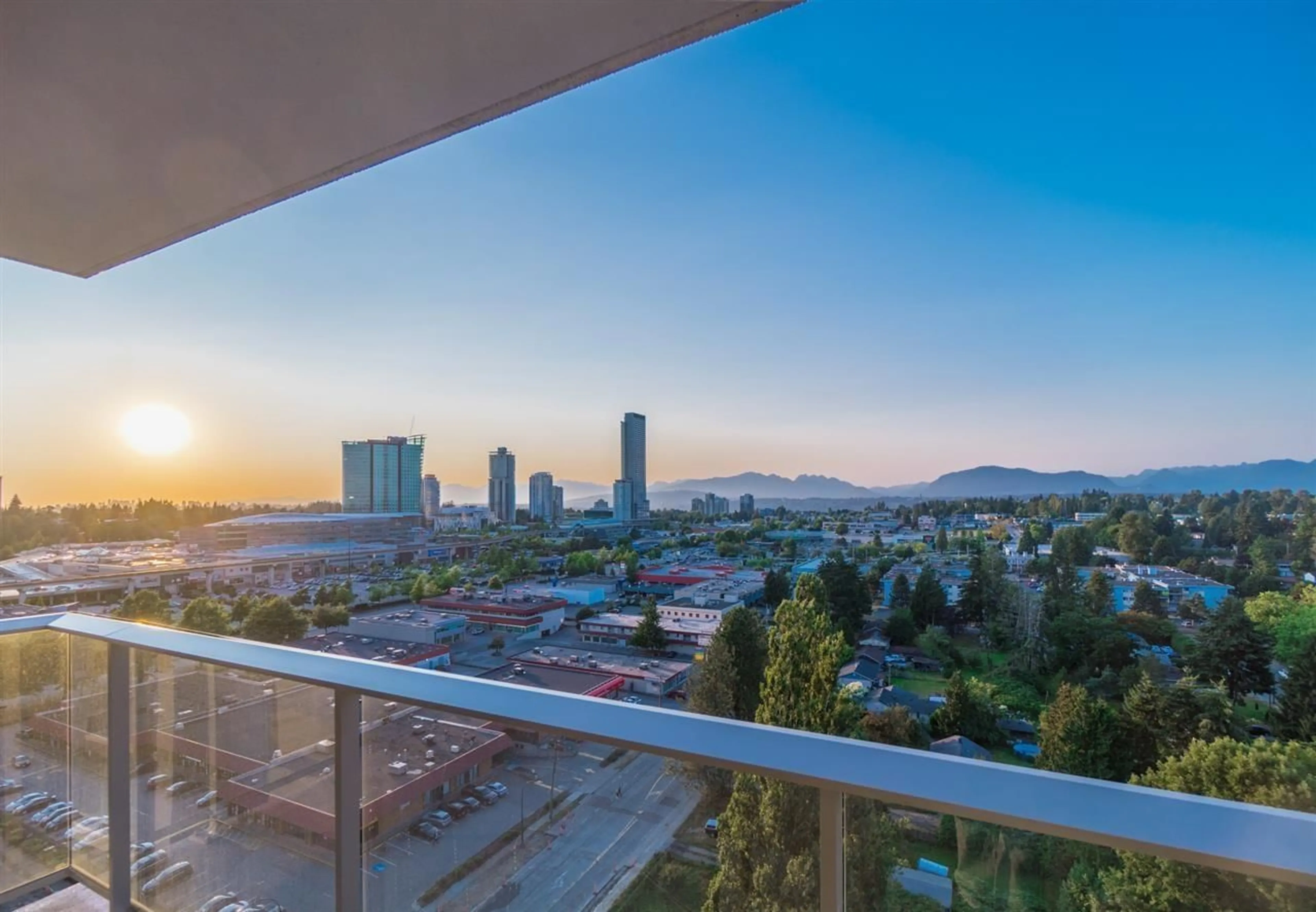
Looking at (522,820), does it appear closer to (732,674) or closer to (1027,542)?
(732,674)

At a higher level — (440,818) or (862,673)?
(440,818)

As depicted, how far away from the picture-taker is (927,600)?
3.27m

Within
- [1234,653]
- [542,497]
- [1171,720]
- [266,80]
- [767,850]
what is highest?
[266,80]

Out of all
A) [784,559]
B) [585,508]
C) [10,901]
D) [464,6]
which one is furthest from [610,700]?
[585,508]

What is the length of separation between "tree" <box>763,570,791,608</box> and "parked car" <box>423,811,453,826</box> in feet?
7.33

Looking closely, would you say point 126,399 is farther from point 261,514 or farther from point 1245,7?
point 1245,7

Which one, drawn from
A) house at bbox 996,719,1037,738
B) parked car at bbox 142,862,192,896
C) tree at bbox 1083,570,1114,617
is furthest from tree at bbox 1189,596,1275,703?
parked car at bbox 142,862,192,896

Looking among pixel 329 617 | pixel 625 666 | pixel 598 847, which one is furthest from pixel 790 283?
pixel 598 847

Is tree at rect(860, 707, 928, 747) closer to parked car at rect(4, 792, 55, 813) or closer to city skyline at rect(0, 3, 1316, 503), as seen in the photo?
city skyline at rect(0, 3, 1316, 503)

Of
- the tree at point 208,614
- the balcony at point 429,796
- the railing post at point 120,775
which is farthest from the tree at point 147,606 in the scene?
the railing post at point 120,775

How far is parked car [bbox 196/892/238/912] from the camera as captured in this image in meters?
1.65

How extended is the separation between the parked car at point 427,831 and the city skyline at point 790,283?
2032mm

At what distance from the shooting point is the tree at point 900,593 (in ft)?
11.0

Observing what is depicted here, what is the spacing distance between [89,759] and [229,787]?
31.2 inches
